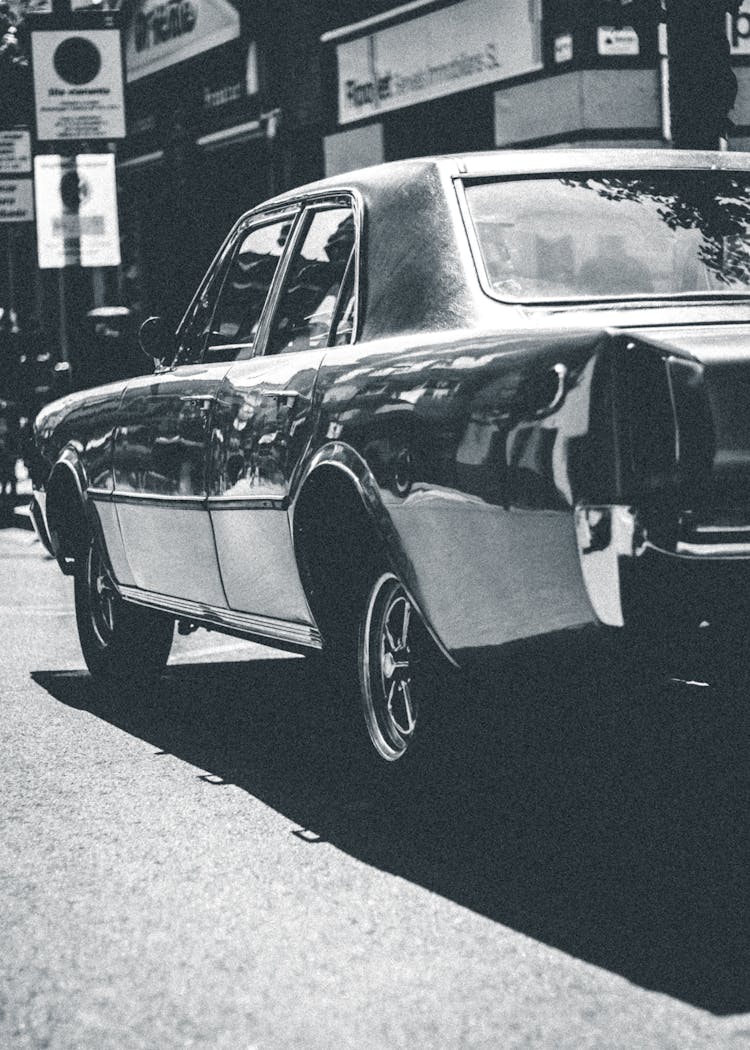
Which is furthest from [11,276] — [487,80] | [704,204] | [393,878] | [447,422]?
[393,878]

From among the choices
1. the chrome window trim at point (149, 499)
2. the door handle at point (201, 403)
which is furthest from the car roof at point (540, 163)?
the chrome window trim at point (149, 499)

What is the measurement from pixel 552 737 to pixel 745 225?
1.91 meters

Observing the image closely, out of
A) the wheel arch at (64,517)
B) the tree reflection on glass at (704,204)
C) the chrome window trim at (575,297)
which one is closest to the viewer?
the chrome window trim at (575,297)

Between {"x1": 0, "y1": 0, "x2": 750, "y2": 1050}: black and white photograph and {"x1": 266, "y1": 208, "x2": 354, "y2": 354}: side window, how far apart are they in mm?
17

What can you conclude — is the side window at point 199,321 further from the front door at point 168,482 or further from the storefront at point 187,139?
the storefront at point 187,139

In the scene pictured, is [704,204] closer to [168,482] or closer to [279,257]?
[279,257]

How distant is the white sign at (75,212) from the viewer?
15.5 metres

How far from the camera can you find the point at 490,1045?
3.40 meters

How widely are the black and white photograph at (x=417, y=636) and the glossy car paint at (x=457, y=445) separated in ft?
0.03

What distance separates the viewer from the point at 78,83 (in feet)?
50.8

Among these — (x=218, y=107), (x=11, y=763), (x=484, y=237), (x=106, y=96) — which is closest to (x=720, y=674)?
(x=484, y=237)

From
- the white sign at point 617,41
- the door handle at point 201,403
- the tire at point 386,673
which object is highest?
the white sign at point 617,41

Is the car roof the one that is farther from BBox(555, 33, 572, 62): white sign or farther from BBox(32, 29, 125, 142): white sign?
BBox(555, 33, 572, 62): white sign

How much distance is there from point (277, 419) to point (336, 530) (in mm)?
395
